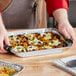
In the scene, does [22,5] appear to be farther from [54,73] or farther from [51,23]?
[51,23]

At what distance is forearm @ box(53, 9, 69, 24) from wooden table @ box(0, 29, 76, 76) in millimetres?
307

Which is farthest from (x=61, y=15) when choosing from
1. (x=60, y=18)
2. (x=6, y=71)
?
(x=6, y=71)

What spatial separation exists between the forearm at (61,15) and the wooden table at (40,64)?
12.1 inches

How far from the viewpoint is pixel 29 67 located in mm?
969

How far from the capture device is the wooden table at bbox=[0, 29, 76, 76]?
35.4 inches

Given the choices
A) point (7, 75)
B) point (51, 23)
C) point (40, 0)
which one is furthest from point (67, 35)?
point (51, 23)

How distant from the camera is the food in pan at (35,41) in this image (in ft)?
3.79

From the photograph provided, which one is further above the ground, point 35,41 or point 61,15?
point 61,15

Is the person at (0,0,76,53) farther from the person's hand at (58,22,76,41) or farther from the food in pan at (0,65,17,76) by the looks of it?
the food in pan at (0,65,17,76)

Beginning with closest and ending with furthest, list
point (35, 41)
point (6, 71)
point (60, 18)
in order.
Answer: point (6, 71) → point (35, 41) → point (60, 18)

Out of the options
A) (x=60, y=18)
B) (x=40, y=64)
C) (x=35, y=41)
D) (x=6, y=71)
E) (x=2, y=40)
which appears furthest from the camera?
(x=60, y=18)

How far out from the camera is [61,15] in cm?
149

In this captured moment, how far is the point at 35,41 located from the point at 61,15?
0.34 metres

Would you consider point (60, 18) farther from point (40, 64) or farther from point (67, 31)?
point (40, 64)
